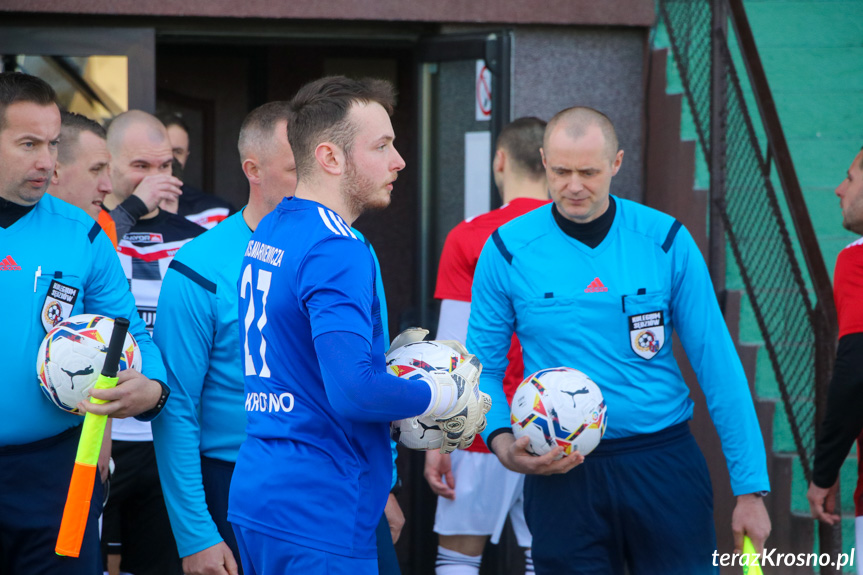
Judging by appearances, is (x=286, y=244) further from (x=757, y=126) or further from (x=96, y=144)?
(x=757, y=126)

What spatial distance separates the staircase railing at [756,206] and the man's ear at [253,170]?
2.92 metres

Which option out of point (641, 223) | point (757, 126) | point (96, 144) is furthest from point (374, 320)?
point (757, 126)

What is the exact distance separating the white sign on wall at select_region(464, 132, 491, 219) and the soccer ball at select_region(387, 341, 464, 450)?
11.3 ft

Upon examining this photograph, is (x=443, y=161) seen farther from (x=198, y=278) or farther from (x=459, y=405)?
(x=459, y=405)

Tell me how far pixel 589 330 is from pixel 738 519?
32.2 inches

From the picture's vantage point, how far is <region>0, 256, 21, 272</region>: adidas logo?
10.3 ft

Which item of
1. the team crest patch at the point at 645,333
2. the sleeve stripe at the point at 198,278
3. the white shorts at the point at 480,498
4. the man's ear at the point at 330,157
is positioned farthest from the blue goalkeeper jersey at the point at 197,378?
the white shorts at the point at 480,498

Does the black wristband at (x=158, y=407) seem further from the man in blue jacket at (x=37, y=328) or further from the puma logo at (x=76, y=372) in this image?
the puma logo at (x=76, y=372)

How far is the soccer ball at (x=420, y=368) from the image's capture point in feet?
9.19

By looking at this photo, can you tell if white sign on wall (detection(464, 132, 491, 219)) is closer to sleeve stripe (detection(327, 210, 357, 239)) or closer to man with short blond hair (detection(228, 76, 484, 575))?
man with short blond hair (detection(228, 76, 484, 575))

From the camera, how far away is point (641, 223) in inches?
142

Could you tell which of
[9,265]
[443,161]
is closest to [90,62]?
[443,161]

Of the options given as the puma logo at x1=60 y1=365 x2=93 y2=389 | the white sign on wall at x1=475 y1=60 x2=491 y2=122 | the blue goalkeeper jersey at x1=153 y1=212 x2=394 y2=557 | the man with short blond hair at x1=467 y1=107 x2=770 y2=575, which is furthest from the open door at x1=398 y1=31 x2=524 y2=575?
the puma logo at x1=60 y1=365 x2=93 y2=389

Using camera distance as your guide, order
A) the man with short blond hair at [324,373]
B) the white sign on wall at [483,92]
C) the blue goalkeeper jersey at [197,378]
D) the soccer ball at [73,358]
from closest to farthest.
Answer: the man with short blond hair at [324,373] < the soccer ball at [73,358] < the blue goalkeeper jersey at [197,378] < the white sign on wall at [483,92]
